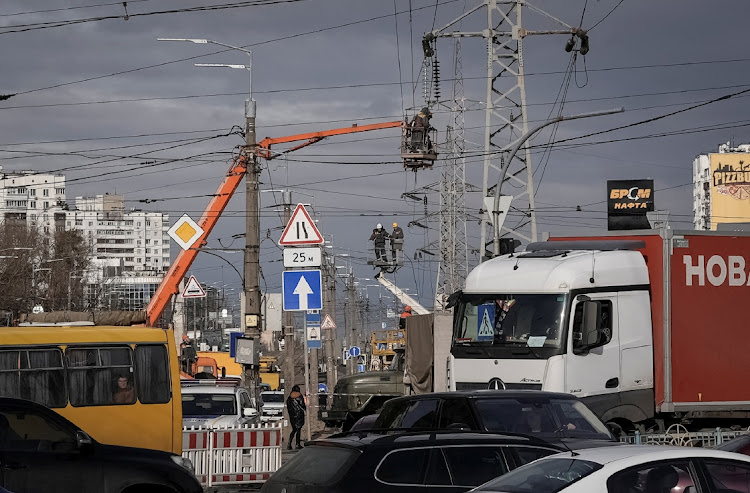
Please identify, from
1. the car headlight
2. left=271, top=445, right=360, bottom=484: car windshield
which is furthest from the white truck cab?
left=271, top=445, right=360, bottom=484: car windshield

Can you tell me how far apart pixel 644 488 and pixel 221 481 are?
521 inches

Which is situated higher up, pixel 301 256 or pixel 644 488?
pixel 301 256

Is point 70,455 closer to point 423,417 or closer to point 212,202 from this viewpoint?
point 423,417

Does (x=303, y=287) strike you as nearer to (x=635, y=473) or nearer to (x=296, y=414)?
(x=296, y=414)

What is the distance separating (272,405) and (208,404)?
28.1 m

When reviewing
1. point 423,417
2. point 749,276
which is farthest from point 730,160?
point 423,417

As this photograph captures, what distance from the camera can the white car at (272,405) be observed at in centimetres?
4901

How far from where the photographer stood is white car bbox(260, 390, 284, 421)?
49006 millimetres

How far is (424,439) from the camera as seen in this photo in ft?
32.2

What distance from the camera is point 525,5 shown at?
36.3 metres

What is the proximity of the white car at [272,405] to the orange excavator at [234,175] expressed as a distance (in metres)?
14.1

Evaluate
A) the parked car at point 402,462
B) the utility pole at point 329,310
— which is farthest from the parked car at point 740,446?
the utility pole at point 329,310

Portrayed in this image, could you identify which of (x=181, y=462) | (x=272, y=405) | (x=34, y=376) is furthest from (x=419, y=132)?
(x=272, y=405)

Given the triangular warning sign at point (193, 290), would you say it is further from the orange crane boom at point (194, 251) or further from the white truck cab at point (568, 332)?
the white truck cab at point (568, 332)
